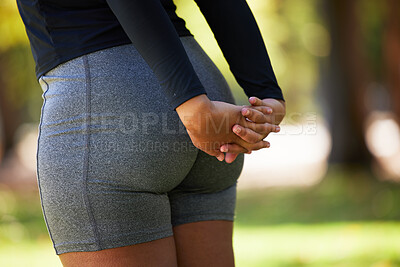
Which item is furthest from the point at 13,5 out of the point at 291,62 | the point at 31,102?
the point at 291,62

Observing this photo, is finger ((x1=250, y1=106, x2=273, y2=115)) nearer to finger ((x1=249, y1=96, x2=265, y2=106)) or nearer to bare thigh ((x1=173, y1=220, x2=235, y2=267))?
finger ((x1=249, y1=96, x2=265, y2=106))

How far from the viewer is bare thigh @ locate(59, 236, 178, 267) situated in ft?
4.19

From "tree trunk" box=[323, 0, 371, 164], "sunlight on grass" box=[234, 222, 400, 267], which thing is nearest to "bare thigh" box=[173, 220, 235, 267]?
"sunlight on grass" box=[234, 222, 400, 267]

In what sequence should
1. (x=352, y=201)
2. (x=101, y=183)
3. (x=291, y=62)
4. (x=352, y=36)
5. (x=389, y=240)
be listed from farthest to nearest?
(x=291, y=62) → (x=352, y=36) → (x=352, y=201) → (x=389, y=240) → (x=101, y=183)

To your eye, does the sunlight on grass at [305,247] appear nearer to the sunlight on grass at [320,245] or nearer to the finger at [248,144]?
the sunlight on grass at [320,245]

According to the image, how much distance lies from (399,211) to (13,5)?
689 cm

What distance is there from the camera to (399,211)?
17.7ft

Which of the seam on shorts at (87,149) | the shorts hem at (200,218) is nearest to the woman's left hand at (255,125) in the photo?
the shorts hem at (200,218)

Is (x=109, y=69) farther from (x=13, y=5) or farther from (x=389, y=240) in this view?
(x=13, y=5)

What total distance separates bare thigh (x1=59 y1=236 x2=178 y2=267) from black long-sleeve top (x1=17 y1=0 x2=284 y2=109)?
41cm

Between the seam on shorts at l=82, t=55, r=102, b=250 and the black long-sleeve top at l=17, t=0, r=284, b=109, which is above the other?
the black long-sleeve top at l=17, t=0, r=284, b=109

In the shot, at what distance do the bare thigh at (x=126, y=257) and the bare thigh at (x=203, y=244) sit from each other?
0.51 feet

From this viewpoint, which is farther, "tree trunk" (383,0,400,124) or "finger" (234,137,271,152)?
"tree trunk" (383,0,400,124)

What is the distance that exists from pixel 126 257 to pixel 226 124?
452 millimetres
